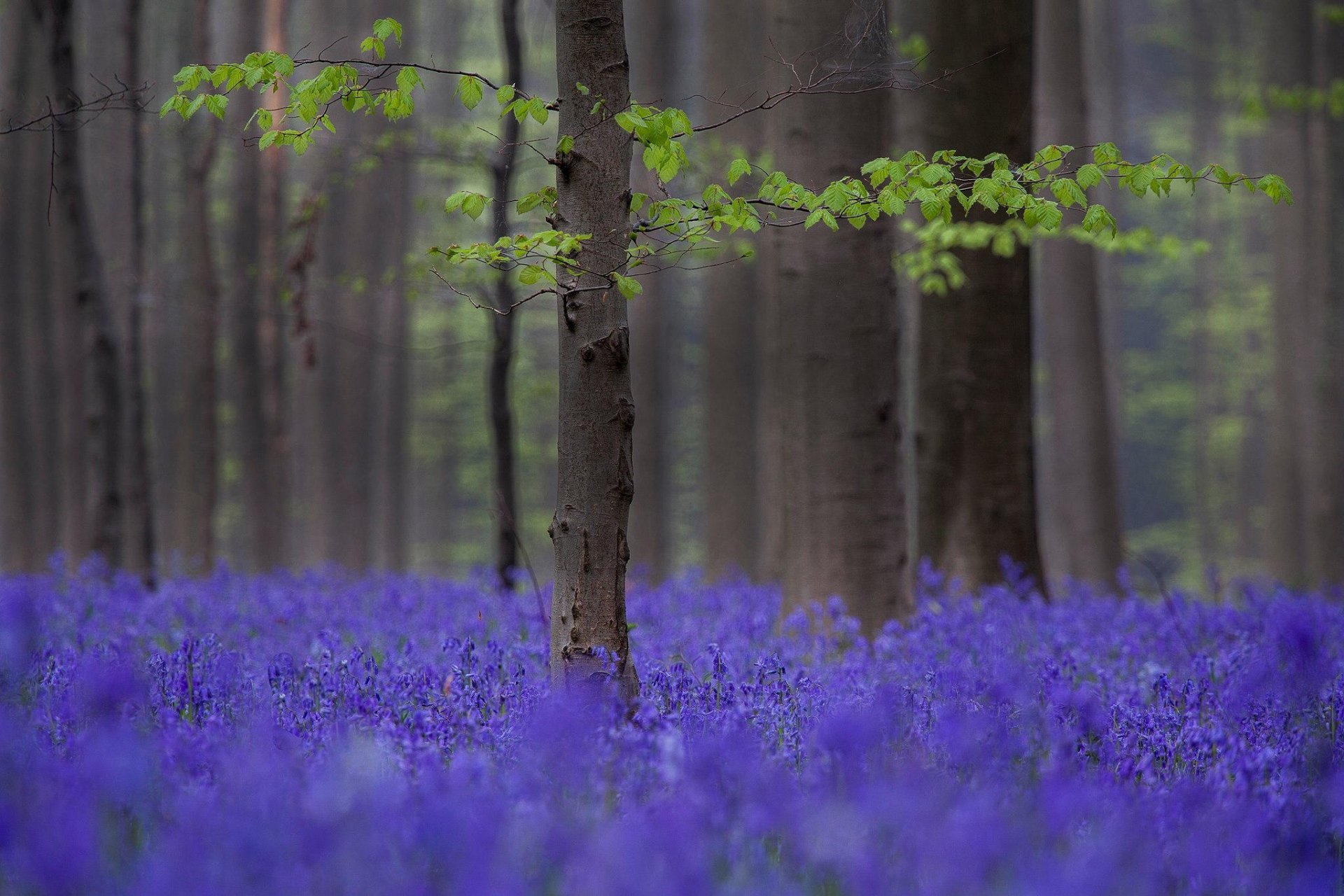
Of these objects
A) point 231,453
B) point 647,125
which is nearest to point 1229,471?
point 231,453

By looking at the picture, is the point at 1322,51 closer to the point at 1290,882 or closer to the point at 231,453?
the point at 1290,882

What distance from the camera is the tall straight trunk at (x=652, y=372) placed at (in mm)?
11703

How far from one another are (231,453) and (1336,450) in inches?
1019

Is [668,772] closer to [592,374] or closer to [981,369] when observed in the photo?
[592,374]

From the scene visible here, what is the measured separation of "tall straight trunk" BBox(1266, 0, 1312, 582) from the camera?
47.4ft

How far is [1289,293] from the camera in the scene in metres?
15.8

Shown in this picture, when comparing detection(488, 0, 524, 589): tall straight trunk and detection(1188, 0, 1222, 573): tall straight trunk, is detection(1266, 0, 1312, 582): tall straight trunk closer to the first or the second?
detection(1188, 0, 1222, 573): tall straight trunk

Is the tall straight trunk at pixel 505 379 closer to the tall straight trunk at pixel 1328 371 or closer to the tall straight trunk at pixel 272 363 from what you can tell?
the tall straight trunk at pixel 272 363

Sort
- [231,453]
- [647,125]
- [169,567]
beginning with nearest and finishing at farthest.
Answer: [647,125] < [169,567] < [231,453]

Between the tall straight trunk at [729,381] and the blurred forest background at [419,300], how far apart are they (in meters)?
0.03

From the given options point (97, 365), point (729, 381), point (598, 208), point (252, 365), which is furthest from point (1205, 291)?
point (598, 208)

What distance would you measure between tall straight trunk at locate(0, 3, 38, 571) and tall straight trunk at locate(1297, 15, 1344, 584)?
42.3ft

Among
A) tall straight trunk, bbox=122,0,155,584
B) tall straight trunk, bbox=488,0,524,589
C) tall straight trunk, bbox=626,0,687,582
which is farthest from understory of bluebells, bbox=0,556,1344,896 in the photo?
tall straight trunk, bbox=626,0,687,582

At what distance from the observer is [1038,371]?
20172mm
